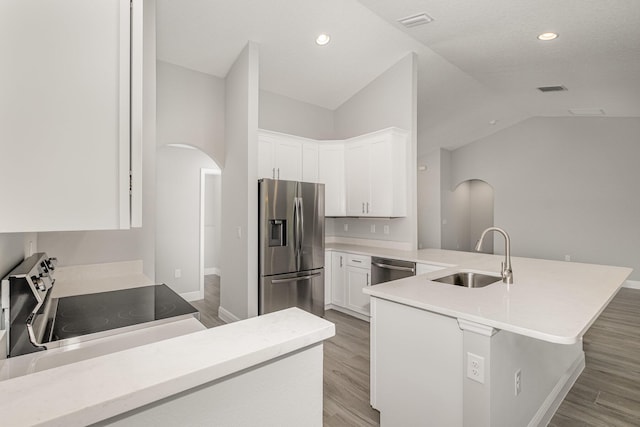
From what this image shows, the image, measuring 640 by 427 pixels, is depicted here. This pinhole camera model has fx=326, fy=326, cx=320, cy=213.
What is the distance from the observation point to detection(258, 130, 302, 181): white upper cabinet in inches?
158

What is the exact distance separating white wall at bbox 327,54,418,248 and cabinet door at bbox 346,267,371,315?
0.71 m

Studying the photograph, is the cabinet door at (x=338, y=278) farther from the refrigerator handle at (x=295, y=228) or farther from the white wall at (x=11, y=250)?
the white wall at (x=11, y=250)

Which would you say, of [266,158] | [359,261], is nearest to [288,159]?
[266,158]

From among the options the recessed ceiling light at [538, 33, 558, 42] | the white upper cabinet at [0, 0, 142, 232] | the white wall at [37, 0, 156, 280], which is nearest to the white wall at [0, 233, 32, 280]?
A: the white upper cabinet at [0, 0, 142, 232]

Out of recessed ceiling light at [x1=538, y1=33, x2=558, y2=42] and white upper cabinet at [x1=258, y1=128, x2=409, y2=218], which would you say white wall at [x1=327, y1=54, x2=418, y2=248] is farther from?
recessed ceiling light at [x1=538, y1=33, x2=558, y2=42]

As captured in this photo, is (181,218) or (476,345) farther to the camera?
(181,218)

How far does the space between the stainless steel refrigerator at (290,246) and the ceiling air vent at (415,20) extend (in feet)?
6.33

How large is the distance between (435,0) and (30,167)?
125 inches

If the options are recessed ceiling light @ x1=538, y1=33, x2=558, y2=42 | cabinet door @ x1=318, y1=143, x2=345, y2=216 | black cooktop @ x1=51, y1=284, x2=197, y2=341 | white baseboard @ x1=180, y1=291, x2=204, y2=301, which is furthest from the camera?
white baseboard @ x1=180, y1=291, x2=204, y2=301

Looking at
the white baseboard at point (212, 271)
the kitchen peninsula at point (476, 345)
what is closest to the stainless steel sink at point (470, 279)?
the kitchen peninsula at point (476, 345)

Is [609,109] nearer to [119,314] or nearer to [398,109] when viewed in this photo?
[398,109]

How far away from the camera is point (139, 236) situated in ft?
8.63

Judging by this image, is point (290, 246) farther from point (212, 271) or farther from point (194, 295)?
point (212, 271)

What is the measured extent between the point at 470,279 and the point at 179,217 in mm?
4077
